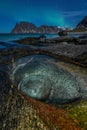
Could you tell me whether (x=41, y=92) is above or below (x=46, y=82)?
below

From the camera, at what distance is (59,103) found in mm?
6250

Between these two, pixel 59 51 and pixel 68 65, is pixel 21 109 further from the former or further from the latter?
pixel 59 51

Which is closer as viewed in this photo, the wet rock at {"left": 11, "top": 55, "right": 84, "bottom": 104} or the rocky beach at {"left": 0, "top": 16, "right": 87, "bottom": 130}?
the rocky beach at {"left": 0, "top": 16, "right": 87, "bottom": 130}

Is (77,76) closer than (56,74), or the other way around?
(56,74)

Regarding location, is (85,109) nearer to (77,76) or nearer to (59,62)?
(77,76)

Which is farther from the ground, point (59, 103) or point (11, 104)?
point (11, 104)

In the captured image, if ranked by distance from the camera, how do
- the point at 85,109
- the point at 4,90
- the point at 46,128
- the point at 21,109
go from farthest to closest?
the point at 85,109, the point at 4,90, the point at 21,109, the point at 46,128

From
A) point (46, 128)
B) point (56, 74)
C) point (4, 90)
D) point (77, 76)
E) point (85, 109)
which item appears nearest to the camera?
point (46, 128)

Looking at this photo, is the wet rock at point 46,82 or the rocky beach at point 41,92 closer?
the rocky beach at point 41,92

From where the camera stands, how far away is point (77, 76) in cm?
702

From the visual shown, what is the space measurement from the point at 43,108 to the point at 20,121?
500mm

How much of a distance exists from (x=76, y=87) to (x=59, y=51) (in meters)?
7.64

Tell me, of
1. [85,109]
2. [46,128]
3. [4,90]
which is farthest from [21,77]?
[46,128]

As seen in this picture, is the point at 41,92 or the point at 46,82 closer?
the point at 41,92
